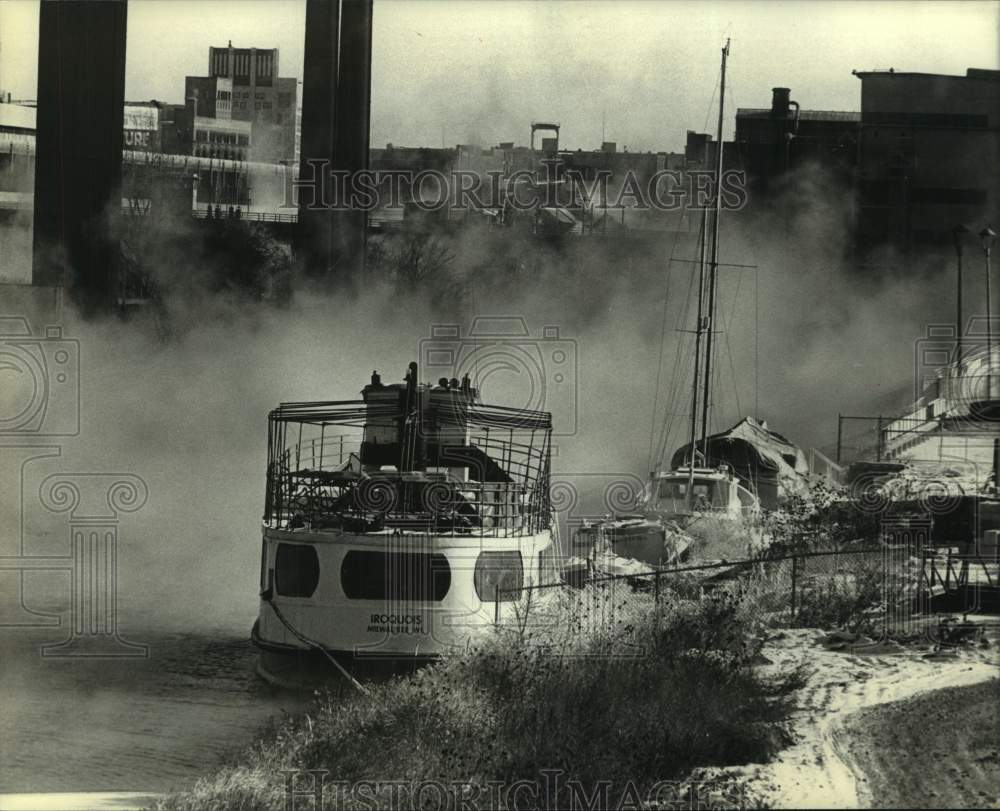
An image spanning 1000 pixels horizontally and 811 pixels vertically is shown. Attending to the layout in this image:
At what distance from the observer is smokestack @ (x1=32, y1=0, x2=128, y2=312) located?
4622 centimetres

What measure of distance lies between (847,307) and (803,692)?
42.7 metres

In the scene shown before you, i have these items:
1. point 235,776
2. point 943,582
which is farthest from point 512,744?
point 943,582

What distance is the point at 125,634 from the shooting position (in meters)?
30.8

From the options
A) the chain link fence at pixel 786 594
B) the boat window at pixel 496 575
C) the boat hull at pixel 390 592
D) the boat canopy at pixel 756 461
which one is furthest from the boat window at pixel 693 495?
the boat hull at pixel 390 592

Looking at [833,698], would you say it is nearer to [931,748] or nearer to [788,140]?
[931,748]

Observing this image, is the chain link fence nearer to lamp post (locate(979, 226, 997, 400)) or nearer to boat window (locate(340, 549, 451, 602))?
→ boat window (locate(340, 549, 451, 602))

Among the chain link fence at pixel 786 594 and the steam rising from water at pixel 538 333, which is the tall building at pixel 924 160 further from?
the chain link fence at pixel 786 594

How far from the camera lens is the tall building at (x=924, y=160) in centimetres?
5331

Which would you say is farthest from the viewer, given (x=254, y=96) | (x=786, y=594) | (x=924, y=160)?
(x=254, y=96)

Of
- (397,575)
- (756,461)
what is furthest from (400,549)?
(756,461)

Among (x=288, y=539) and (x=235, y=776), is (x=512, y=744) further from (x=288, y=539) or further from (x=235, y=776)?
(x=288, y=539)

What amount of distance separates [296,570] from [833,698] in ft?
32.9

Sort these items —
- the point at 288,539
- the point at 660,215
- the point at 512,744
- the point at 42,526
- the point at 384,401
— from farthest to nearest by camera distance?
1. the point at 660,215
2. the point at 42,526
3. the point at 384,401
4. the point at 288,539
5. the point at 512,744

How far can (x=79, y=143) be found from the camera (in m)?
47.6
